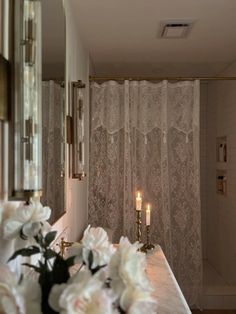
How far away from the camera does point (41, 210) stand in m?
0.86

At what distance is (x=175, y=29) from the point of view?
9.30ft

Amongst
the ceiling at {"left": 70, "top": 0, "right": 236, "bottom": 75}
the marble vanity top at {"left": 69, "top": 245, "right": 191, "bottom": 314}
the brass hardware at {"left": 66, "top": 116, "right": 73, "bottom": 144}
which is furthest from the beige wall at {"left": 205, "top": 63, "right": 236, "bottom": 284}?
the brass hardware at {"left": 66, "top": 116, "right": 73, "bottom": 144}

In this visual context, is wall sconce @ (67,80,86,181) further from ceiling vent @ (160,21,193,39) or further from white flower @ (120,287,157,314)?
white flower @ (120,287,157,314)

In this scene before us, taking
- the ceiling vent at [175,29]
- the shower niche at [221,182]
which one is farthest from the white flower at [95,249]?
the shower niche at [221,182]

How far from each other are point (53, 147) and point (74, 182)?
92 cm

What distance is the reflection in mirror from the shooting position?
1615 millimetres

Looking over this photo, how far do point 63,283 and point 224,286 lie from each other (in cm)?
342

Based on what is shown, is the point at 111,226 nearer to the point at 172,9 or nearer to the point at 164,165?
the point at 164,165

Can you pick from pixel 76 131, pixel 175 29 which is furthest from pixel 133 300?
pixel 175 29

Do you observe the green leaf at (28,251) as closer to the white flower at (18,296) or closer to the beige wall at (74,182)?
the white flower at (18,296)

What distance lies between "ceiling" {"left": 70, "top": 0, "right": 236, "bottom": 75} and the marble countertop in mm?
1535

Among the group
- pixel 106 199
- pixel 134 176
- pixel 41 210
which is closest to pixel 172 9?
pixel 134 176

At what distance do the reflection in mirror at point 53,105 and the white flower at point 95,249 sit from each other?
0.82 metres

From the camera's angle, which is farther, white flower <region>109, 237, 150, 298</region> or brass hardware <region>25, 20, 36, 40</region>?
brass hardware <region>25, 20, 36, 40</region>
